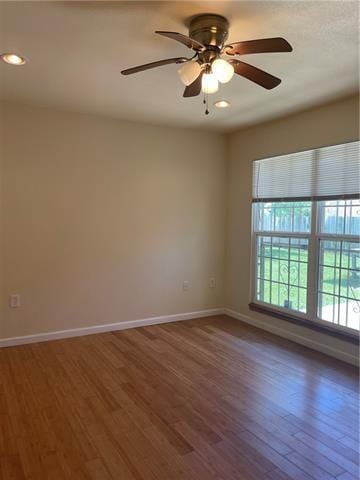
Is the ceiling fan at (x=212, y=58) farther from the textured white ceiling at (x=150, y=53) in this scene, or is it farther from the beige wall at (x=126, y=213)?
Result: the beige wall at (x=126, y=213)

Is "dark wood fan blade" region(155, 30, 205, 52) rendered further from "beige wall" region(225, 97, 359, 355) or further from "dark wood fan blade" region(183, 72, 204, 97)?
"beige wall" region(225, 97, 359, 355)

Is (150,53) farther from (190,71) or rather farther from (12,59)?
(12,59)

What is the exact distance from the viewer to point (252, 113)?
3.82 metres

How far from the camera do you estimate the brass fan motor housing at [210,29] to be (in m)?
1.96

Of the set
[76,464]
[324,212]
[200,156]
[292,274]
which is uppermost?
[200,156]

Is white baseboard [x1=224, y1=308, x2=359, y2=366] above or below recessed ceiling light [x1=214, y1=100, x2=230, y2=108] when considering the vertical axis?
below

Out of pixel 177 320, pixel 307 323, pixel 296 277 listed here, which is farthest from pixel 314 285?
pixel 177 320

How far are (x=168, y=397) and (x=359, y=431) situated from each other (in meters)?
1.31

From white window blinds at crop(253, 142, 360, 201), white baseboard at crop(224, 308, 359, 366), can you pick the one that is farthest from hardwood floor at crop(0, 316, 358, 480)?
white window blinds at crop(253, 142, 360, 201)

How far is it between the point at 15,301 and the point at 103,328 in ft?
3.33

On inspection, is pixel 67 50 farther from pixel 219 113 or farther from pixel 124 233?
pixel 124 233

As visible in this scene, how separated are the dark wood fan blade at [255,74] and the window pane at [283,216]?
190 centimetres

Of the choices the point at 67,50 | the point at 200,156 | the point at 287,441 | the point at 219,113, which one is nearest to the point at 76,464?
the point at 287,441

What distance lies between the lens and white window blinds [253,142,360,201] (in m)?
3.32
